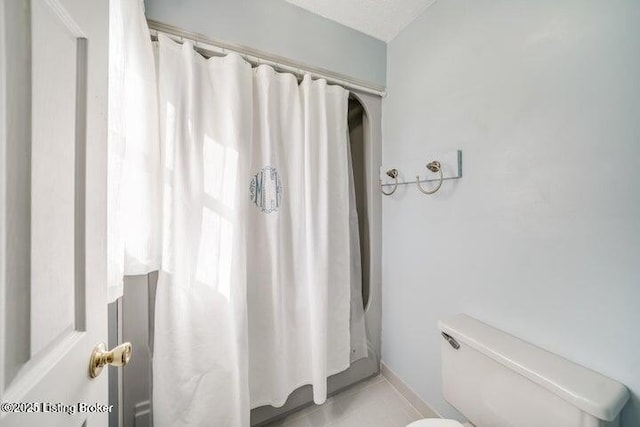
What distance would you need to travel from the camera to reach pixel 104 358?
0.52m

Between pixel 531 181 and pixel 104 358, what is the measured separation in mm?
1420

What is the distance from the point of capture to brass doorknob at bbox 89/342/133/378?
0.50 meters

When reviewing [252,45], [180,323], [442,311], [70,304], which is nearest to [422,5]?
[252,45]

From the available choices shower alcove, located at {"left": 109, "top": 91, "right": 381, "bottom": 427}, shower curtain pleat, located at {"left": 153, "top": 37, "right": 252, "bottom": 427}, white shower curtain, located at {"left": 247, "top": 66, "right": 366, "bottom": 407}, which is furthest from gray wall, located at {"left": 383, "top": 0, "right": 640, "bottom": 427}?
shower curtain pleat, located at {"left": 153, "top": 37, "right": 252, "bottom": 427}

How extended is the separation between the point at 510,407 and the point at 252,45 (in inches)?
75.4

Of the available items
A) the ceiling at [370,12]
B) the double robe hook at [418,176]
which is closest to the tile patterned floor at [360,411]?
the double robe hook at [418,176]

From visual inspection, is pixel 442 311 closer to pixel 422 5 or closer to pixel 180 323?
pixel 180 323

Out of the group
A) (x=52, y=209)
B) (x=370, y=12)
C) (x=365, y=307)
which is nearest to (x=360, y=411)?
(x=365, y=307)

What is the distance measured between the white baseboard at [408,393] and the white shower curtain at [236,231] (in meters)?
0.45

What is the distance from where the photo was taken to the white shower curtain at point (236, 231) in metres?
0.98

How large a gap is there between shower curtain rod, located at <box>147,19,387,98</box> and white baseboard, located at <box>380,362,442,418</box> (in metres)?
1.92

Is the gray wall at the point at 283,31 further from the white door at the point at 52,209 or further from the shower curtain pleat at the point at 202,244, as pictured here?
the white door at the point at 52,209

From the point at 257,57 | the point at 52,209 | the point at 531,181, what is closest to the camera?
the point at 52,209

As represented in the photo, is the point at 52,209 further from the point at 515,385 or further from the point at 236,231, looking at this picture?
Answer: the point at 515,385
